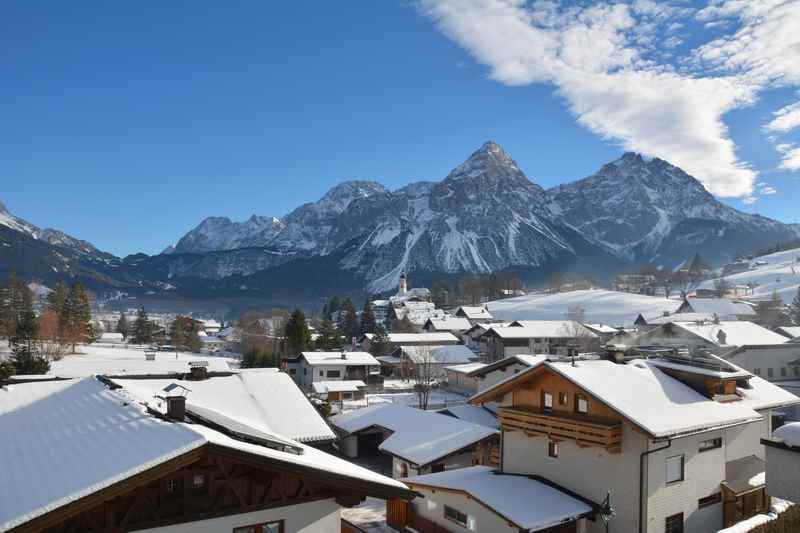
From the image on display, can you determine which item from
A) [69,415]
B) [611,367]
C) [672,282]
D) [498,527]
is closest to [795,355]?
[611,367]

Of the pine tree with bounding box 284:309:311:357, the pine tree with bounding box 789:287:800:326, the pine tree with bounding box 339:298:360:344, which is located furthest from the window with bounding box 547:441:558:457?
the pine tree with bounding box 789:287:800:326

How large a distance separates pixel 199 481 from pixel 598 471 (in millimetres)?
12509

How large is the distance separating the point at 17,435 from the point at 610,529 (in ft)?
50.3

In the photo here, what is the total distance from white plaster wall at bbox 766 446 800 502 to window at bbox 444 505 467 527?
8.68 metres

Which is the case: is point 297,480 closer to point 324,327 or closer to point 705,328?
point 705,328

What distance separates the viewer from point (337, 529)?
9.20 meters

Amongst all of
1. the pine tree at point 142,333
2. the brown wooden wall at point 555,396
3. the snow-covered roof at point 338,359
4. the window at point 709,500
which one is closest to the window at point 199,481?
the brown wooden wall at point 555,396

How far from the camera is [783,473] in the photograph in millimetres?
14398

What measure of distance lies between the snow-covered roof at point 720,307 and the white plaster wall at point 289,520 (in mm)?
104649

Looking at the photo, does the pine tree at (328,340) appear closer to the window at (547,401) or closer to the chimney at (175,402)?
the window at (547,401)

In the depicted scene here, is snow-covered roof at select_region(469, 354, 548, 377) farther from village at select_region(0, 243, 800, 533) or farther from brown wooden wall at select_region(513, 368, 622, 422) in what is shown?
brown wooden wall at select_region(513, 368, 622, 422)

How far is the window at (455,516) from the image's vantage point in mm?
17062

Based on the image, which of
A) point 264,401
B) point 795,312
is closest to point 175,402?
point 264,401

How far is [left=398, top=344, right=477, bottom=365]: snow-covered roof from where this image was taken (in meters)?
60.5
